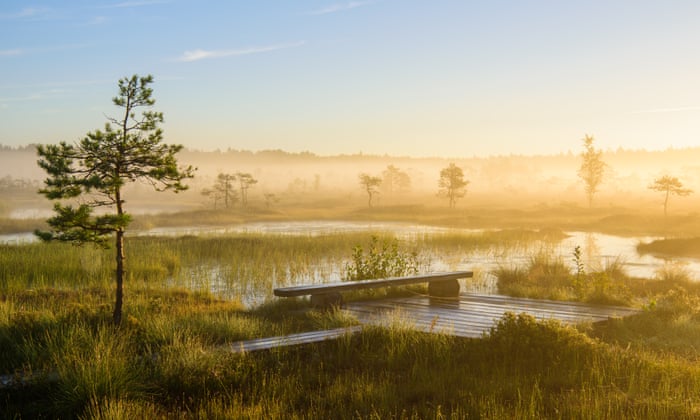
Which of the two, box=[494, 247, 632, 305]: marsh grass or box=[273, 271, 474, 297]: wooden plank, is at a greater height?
box=[273, 271, 474, 297]: wooden plank

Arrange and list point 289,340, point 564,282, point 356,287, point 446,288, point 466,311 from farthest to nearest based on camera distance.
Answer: point 564,282, point 446,288, point 356,287, point 466,311, point 289,340

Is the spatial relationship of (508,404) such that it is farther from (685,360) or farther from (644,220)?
(644,220)

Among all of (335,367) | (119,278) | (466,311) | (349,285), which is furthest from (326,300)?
(119,278)

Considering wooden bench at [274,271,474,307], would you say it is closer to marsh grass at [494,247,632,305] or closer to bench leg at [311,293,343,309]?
bench leg at [311,293,343,309]

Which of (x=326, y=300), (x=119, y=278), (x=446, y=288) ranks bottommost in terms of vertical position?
(x=446, y=288)

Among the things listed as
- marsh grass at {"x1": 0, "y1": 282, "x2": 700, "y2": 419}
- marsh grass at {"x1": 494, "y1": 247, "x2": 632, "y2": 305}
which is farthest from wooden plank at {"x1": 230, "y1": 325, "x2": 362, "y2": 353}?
marsh grass at {"x1": 494, "y1": 247, "x2": 632, "y2": 305}

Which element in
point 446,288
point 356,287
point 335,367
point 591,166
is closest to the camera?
point 335,367

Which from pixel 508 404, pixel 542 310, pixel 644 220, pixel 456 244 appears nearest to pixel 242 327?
pixel 508 404

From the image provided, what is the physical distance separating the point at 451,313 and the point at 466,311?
38 centimetres

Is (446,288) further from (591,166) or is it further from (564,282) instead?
(591,166)

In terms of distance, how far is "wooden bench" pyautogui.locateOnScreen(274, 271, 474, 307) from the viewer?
11.3 meters

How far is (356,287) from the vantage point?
12.1 m

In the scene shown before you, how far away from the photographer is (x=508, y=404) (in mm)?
7008

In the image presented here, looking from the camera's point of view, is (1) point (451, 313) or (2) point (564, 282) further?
(2) point (564, 282)
